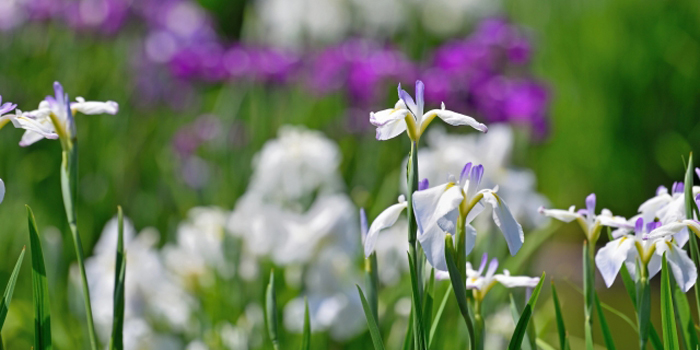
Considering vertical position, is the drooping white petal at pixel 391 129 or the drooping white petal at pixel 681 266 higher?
the drooping white petal at pixel 391 129

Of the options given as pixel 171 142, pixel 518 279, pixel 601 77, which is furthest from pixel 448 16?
pixel 518 279

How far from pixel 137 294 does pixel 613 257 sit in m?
1.05

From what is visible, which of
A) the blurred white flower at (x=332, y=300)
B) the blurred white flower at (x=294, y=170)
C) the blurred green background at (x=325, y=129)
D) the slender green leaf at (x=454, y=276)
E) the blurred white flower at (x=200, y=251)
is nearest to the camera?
the slender green leaf at (x=454, y=276)

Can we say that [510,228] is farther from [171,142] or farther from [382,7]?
[382,7]

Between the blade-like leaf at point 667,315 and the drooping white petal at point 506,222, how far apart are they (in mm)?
192

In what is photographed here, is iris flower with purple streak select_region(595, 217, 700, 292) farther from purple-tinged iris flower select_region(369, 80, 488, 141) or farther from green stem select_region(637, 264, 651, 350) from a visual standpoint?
purple-tinged iris flower select_region(369, 80, 488, 141)

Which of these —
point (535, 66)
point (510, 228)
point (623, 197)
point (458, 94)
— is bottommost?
point (623, 197)

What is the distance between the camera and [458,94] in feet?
7.84

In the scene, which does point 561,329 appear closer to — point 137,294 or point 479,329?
point 479,329

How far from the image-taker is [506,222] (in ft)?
2.03

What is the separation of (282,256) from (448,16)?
11.9 ft

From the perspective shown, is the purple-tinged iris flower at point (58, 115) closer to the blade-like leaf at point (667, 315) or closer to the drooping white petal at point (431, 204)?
the drooping white petal at point (431, 204)

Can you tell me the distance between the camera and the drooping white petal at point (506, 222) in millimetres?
611

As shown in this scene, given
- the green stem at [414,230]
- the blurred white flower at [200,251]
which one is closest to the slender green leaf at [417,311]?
the green stem at [414,230]
